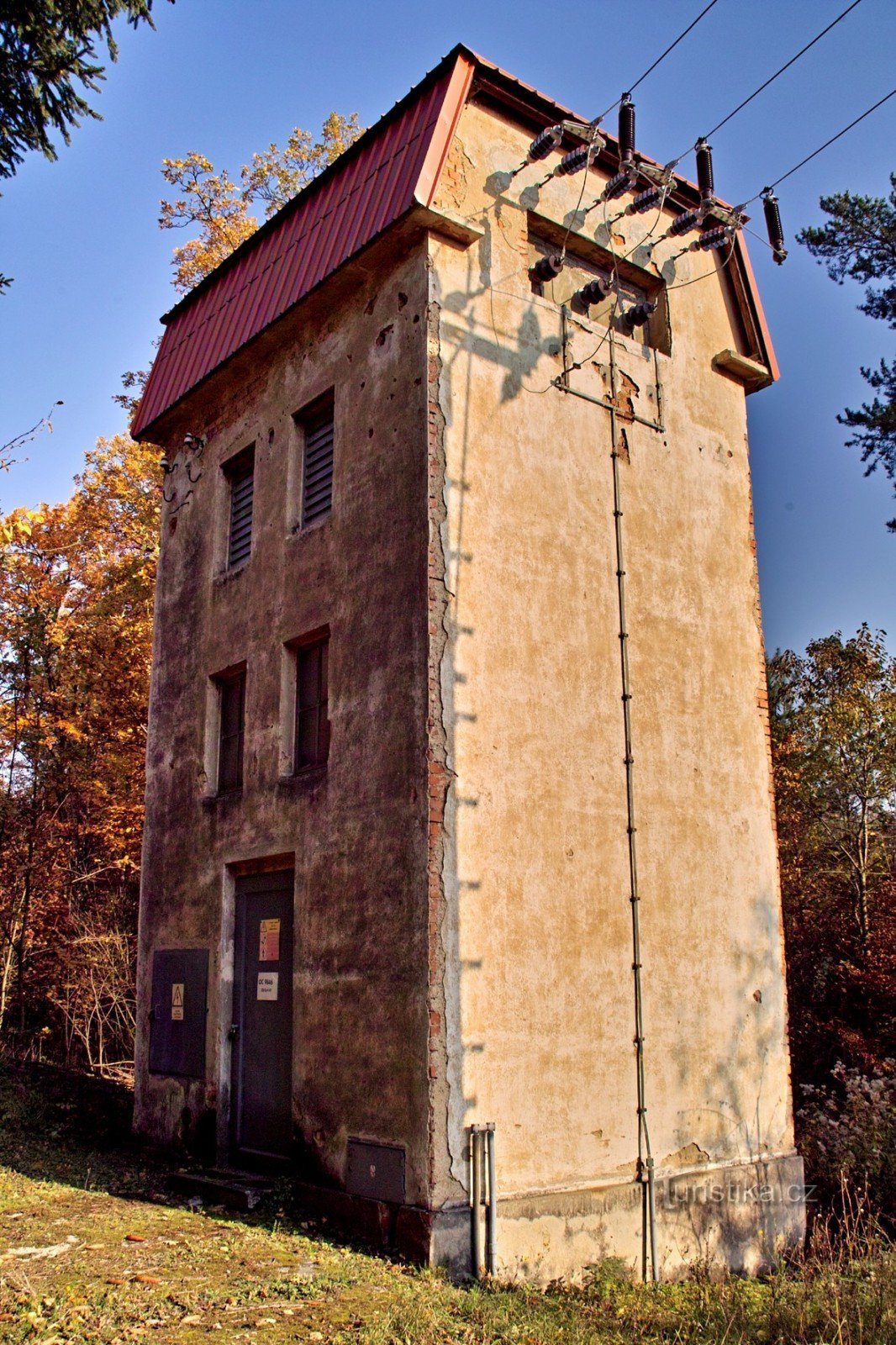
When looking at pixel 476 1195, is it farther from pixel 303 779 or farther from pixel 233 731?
pixel 233 731

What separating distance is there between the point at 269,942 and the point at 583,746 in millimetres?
3628

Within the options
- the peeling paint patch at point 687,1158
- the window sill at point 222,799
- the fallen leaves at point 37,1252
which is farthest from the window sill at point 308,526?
the peeling paint patch at point 687,1158

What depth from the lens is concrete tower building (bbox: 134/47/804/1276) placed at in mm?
8617

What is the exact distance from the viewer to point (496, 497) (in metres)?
9.66

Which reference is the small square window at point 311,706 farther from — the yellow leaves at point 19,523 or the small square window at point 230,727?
the yellow leaves at point 19,523

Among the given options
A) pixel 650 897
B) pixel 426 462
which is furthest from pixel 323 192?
pixel 650 897

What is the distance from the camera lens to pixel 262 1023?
10484 mm

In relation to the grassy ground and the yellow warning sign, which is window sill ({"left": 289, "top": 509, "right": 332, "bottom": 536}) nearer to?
the yellow warning sign

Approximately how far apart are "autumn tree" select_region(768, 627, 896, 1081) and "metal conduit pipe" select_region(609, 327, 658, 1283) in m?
11.5

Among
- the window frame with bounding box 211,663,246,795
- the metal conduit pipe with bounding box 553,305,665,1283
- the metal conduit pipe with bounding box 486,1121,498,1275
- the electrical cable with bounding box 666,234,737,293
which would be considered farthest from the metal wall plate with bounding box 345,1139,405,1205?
the electrical cable with bounding box 666,234,737,293

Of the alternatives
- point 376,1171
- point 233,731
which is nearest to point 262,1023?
point 376,1171

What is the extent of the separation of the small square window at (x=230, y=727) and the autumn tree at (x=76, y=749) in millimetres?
8991

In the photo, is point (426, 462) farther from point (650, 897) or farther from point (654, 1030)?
point (654, 1030)

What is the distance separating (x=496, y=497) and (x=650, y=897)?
3852 mm
